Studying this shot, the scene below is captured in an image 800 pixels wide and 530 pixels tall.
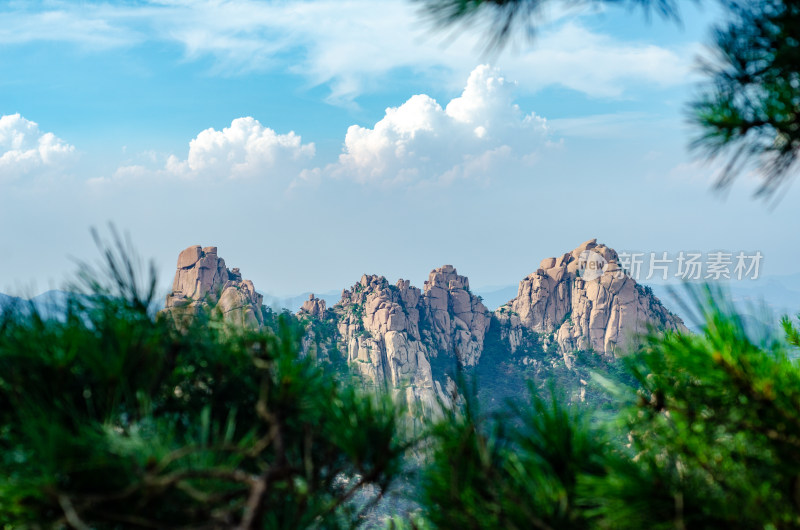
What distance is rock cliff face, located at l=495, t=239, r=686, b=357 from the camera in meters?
45.3

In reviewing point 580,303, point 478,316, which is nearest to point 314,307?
point 478,316

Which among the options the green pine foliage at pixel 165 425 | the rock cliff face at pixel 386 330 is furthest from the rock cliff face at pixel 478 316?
the green pine foliage at pixel 165 425

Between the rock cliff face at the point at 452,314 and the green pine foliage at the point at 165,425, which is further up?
the rock cliff face at the point at 452,314

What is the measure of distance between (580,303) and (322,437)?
49084 millimetres

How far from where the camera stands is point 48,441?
1197 millimetres

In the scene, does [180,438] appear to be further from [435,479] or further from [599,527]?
[599,527]

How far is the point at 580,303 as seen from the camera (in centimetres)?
4791

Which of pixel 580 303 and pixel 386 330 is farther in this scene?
pixel 580 303

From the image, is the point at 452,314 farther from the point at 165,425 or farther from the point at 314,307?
the point at 165,425

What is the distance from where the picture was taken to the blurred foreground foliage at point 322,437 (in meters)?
1.18

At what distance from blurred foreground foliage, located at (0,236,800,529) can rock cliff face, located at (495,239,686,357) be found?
43.8m

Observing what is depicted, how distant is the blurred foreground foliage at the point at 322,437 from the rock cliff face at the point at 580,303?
43.8 meters

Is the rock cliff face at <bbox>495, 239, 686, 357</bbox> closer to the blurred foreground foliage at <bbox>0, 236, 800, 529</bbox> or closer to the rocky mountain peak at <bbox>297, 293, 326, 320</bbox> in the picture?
the rocky mountain peak at <bbox>297, 293, 326, 320</bbox>

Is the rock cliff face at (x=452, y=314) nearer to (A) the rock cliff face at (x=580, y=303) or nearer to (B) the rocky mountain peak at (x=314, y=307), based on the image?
(A) the rock cliff face at (x=580, y=303)
